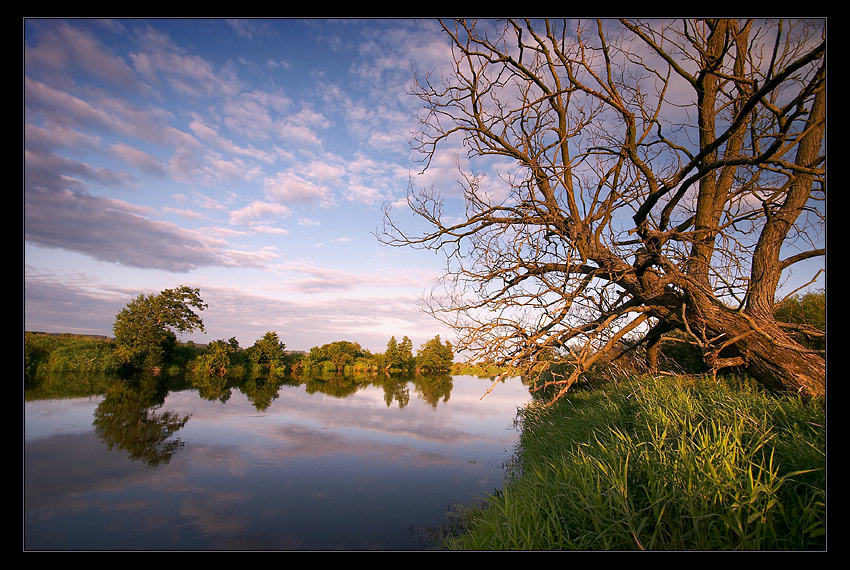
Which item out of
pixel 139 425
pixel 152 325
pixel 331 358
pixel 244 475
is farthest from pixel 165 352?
pixel 244 475

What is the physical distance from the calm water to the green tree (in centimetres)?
1301

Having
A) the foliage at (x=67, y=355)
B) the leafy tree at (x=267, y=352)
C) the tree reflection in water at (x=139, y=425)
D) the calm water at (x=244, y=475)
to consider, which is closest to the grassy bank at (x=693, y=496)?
the calm water at (x=244, y=475)

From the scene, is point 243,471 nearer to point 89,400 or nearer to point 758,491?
point 758,491

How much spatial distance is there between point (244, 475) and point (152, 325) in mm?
25069

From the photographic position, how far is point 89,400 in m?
15.0

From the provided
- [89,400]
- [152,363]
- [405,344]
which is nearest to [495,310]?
[89,400]

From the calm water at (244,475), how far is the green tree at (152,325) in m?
13.0

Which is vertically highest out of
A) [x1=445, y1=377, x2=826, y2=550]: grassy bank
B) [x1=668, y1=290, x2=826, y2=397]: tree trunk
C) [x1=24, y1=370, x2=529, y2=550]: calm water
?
[x1=668, y1=290, x2=826, y2=397]: tree trunk

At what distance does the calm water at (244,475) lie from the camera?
17.9ft

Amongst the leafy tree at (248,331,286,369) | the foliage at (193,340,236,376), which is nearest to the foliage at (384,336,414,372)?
the leafy tree at (248,331,286,369)

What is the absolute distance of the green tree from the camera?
25980 mm

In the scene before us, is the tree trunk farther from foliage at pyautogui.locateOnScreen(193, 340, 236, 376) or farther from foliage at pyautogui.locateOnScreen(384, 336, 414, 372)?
foliage at pyautogui.locateOnScreen(384, 336, 414, 372)

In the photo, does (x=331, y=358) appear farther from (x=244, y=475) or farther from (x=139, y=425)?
(x=244, y=475)

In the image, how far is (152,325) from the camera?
2738 cm
